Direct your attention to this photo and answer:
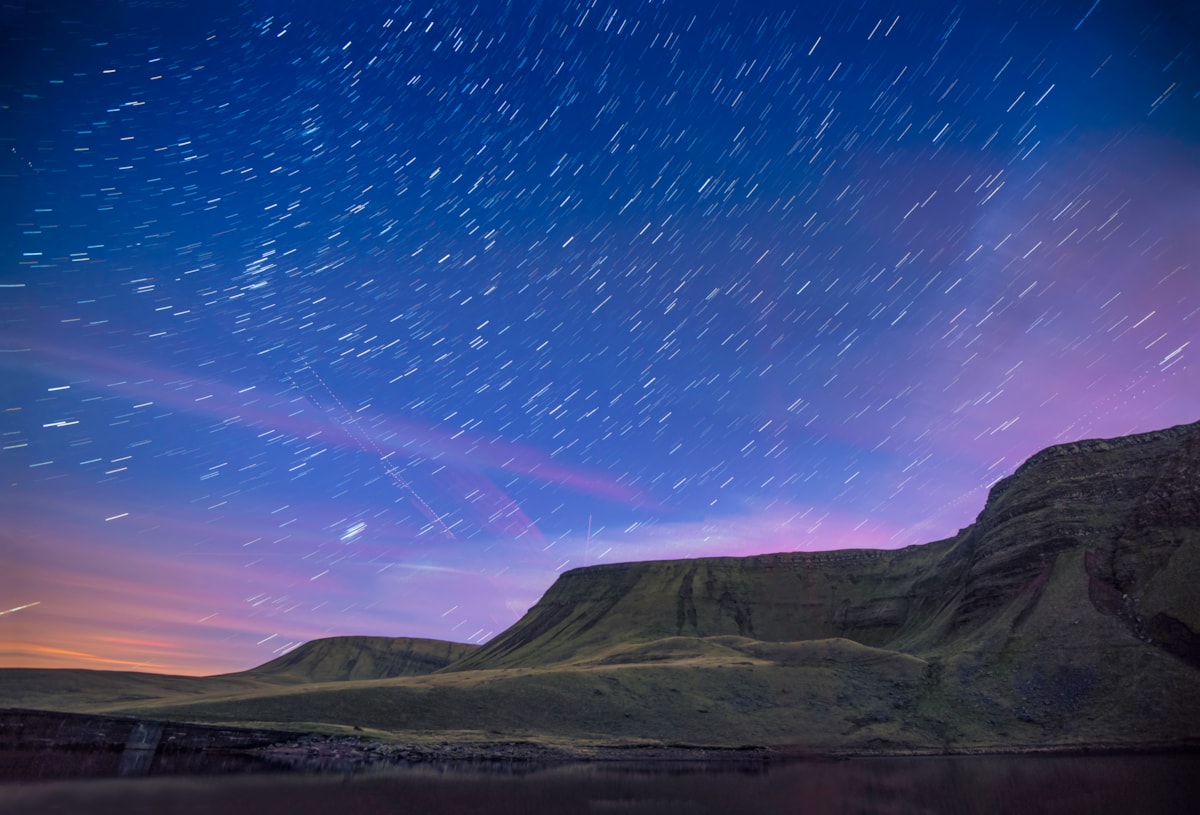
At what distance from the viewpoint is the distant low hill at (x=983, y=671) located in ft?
252

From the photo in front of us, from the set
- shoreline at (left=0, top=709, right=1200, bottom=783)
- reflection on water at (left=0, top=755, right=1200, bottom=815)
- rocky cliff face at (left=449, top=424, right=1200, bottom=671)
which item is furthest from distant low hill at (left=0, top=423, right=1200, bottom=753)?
reflection on water at (left=0, top=755, right=1200, bottom=815)

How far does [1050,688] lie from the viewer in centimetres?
8019

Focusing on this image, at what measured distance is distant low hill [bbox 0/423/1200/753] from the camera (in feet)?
252

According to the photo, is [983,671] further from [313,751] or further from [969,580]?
[313,751]

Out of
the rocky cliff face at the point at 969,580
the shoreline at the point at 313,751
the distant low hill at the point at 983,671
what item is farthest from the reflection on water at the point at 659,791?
the rocky cliff face at the point at 969,580

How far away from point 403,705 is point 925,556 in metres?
111

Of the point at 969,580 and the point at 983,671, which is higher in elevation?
the point at 969,580

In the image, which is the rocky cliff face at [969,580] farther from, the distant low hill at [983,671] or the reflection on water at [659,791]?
the reflection on water at [659,791]

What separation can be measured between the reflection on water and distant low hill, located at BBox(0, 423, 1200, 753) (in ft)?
71.7

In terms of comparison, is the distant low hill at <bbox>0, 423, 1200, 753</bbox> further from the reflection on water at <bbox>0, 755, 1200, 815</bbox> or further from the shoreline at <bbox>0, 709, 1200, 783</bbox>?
the reflection on water at <bbox>0, 755, 1200, 815</bbox>

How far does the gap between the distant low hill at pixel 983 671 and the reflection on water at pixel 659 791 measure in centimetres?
2185

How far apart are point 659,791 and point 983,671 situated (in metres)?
66.3

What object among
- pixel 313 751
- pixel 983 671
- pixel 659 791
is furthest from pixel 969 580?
pixel 313 751

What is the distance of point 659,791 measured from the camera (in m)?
40.2
